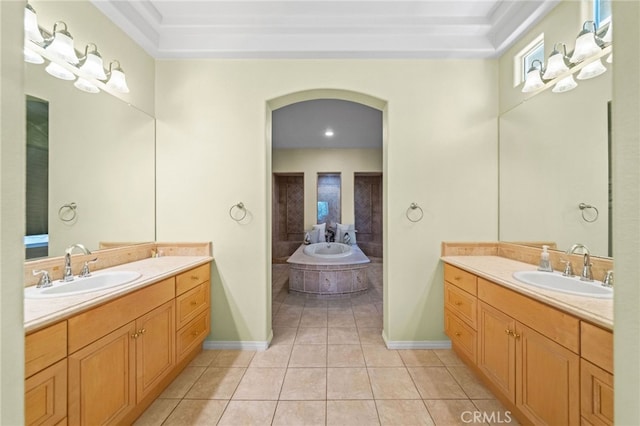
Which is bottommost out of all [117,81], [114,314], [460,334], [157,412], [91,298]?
[157,412]

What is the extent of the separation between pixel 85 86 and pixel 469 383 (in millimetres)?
3505

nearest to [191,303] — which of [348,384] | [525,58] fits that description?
[348,384]

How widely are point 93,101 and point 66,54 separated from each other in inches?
12.9

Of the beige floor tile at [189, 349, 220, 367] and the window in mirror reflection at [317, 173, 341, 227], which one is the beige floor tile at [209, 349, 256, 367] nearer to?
the beige floor tile at [189, 349, 220, 367]

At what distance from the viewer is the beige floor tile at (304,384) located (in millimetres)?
1783

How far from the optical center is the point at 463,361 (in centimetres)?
218

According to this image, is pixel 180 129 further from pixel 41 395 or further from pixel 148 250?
pixel 41 395

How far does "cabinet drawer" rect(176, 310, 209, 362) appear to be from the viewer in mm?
1923

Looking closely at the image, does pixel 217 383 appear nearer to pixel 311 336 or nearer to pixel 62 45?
pixel 311 336

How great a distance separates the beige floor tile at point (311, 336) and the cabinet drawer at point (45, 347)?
71.3 inches

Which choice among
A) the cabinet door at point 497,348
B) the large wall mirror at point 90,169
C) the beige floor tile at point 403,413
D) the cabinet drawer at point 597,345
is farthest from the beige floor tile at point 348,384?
the large wall mirror at point 90,169

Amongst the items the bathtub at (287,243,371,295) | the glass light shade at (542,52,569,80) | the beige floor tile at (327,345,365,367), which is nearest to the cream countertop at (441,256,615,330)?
the beige floor tile at (327,345,365,367)

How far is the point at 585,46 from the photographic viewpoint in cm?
158

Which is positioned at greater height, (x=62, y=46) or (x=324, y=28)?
(x=324, y=28)
